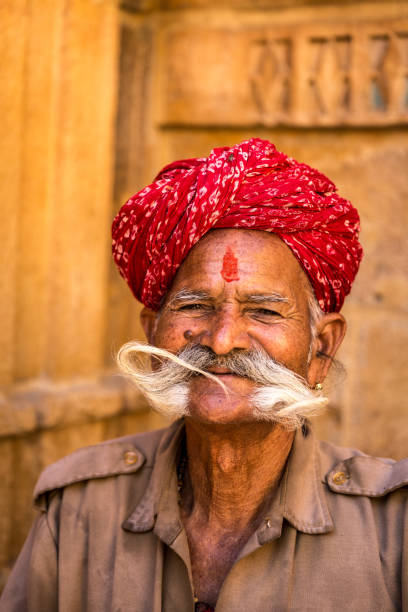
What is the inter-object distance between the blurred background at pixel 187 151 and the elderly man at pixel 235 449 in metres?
0.97

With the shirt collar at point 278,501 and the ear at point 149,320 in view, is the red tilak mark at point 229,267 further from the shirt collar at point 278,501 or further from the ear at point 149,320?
the shirt collar at point 278,501

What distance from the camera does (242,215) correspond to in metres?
2.08

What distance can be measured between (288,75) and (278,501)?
6.69 ft

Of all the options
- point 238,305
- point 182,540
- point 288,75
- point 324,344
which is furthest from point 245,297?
point 288,75

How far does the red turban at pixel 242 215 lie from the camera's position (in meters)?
2.08

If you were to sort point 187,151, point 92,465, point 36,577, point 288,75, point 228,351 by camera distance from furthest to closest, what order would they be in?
point 187,151 → point 288,75 → point 92,465 → point 36,577 → point 228,351

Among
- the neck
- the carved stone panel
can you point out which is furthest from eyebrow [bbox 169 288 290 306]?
the carved stone panel

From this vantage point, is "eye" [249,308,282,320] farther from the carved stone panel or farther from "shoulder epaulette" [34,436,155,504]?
the carved stone panel

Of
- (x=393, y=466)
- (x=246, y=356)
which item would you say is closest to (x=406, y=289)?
(x=393, y=466)

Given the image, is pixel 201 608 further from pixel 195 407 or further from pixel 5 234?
pixel 5 234

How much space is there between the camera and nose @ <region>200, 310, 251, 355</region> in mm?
1989

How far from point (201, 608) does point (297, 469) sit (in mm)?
478

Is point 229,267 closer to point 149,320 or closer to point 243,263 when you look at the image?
point 243,263

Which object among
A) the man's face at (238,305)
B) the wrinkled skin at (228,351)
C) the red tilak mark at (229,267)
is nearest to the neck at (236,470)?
the wrinkled skin at (228,351)
